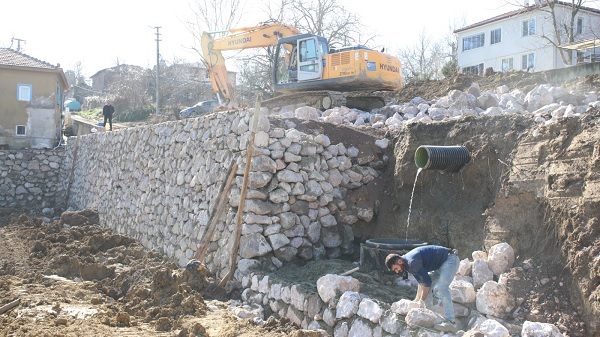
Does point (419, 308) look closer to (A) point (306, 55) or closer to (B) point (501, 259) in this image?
(B) point (501, 259)

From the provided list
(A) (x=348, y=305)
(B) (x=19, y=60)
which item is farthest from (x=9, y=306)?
(B) (x=19, y=60)

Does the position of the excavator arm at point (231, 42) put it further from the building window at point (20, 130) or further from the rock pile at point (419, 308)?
the building window at point (20, 130)

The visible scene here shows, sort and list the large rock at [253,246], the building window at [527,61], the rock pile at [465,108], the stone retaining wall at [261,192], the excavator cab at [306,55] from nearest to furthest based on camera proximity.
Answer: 1. the large rock at [253,246]
2. the stone retaining wall at [261,192]
3. the rock pile at [465,108]
4. the excavator cab at [306,55]
5. the building window at [527,61]

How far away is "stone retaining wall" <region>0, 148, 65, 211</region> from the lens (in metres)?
20.4

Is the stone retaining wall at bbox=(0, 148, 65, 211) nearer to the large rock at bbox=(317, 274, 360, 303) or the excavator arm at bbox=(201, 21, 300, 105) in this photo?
the excavator arm at bbox=(201, 21, 300, 105)

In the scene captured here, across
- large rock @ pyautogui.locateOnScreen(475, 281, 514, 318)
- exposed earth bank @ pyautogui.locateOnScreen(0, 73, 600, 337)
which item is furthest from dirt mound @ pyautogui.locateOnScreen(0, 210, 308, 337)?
large rock @ pyautogui.locateOnScreen(475, 281, 514, 318)

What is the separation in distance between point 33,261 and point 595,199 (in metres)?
9.82

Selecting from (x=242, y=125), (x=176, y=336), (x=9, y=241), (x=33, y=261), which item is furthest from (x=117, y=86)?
(x=176, y=336)

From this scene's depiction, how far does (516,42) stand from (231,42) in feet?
77.4

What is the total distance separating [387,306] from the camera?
5879 mm

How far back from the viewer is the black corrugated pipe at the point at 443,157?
7.53 m

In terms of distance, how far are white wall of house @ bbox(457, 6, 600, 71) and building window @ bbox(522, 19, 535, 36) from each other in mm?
128

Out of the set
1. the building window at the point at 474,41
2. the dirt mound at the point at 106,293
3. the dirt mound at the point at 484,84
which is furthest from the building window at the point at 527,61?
the dirt mound at the point at 106,293

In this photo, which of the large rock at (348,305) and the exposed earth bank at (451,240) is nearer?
the exposed earth bank at (451,240)
